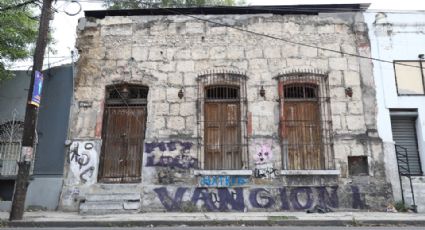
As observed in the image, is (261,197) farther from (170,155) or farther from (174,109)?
(174,109)

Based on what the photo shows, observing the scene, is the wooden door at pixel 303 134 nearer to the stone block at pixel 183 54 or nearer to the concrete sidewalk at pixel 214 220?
the concrete sidewalk at pixel 214 220

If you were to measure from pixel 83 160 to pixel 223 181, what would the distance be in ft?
12.7

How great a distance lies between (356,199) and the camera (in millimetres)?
9977

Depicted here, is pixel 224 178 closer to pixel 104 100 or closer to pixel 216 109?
pixel 216 109

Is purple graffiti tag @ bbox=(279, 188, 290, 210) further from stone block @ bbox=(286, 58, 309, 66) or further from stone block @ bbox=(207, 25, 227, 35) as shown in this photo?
stone block @ bbox=(207, 25, 227, 35)

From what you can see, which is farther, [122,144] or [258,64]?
[258,64]

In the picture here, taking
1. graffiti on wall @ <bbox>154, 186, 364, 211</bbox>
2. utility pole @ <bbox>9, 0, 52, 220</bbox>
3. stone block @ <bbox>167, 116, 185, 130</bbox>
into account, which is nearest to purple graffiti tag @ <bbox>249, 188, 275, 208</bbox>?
graffiti on wall @ <bbox>154, 186, 364, 211</bbox>

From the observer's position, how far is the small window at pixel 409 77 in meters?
10.9

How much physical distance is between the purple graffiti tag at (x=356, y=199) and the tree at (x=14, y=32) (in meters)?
9.96

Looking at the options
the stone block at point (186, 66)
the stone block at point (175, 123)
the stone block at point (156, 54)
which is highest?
the stone block at point (156, 54)

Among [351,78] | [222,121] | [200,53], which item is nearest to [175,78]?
[200,53]

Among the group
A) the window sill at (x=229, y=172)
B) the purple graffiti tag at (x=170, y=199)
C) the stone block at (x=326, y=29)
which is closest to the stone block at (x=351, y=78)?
the stone block at (x=326, y=29)

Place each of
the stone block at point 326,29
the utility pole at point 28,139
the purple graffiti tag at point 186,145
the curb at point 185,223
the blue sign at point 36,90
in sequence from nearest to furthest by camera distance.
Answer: the curb at point 185,223 → the utility pole at point 28,139 → the blue sign at point 36,90 → the purple graffiti tag at point 186,145 → the stone block at point 326,29

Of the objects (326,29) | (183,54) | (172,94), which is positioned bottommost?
(172,94)
